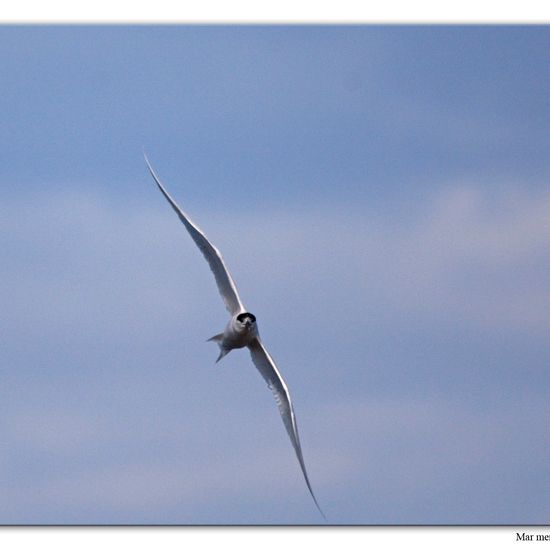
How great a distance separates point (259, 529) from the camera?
15.3 metres

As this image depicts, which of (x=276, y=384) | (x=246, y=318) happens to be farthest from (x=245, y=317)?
(x=276, y=384)

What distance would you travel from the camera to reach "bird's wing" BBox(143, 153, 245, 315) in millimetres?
16891

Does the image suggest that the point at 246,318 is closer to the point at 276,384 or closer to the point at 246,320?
the point at 246,320

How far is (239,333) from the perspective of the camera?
17.0 meters

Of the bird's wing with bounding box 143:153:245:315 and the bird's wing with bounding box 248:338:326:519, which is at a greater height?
the bird's wing with bounding box 143:153:245:315

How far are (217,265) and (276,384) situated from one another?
1.51 m

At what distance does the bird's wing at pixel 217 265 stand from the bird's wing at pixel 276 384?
468 mm

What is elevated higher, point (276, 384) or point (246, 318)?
point (246, 318)

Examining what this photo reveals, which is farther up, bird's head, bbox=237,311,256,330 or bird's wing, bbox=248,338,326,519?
bird's head, bbox=237,311,256,330

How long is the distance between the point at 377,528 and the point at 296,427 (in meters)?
2.42

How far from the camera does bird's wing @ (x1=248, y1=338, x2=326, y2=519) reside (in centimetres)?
1752

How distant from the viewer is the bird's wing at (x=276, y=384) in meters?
17.5
